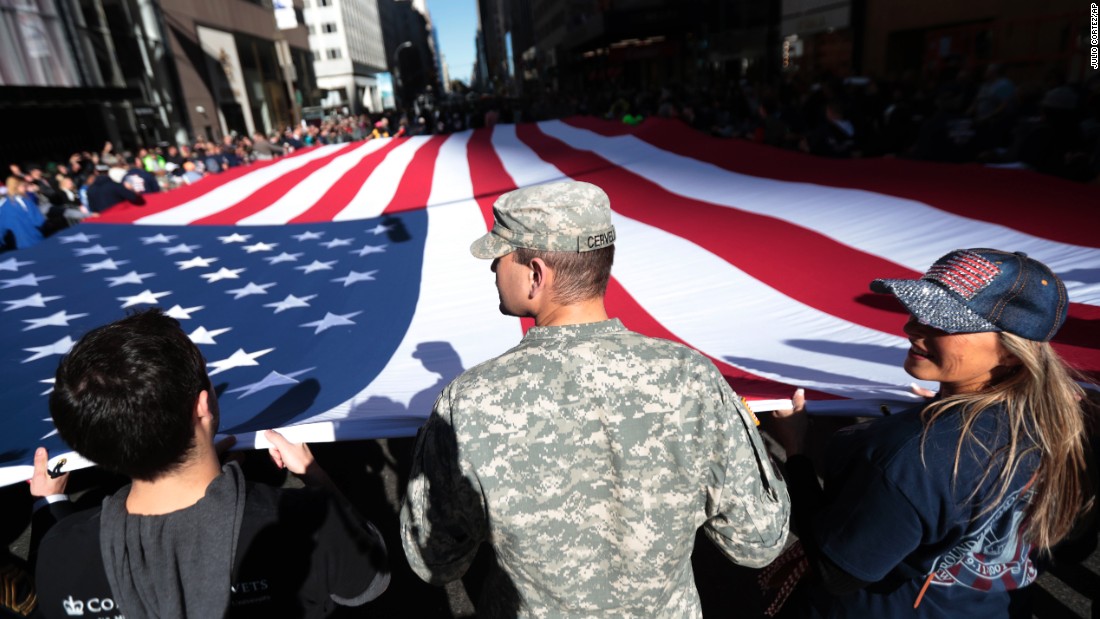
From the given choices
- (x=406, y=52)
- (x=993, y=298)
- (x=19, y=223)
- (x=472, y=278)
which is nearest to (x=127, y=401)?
(x=993, y=298)

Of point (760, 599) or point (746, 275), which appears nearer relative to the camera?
point (760, 599)

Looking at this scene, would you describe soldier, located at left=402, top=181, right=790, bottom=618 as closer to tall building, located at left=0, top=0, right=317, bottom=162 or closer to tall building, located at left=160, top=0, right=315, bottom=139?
tall building, located at left=0, top=0, right=317, bottom=162

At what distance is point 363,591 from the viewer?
115 cm

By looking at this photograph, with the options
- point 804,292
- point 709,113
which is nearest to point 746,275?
point 804,292

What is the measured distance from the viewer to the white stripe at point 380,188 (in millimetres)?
5781

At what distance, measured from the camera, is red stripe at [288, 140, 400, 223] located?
5.77 metres

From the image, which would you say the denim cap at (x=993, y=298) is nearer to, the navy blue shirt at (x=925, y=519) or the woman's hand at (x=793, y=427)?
the navy blue shirt at (x=925, y=519)

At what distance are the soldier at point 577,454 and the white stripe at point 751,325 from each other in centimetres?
113

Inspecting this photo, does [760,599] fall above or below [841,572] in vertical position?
below

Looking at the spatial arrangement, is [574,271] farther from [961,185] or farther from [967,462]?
[961,185]

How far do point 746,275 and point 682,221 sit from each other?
46.0 inches

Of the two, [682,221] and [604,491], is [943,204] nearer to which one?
[682,221]

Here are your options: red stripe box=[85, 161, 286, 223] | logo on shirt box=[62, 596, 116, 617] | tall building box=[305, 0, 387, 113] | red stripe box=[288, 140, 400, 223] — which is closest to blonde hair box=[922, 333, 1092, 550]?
logo on shirt box=[62, 596, 116, 617]

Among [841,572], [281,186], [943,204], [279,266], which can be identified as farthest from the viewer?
[281,186]
